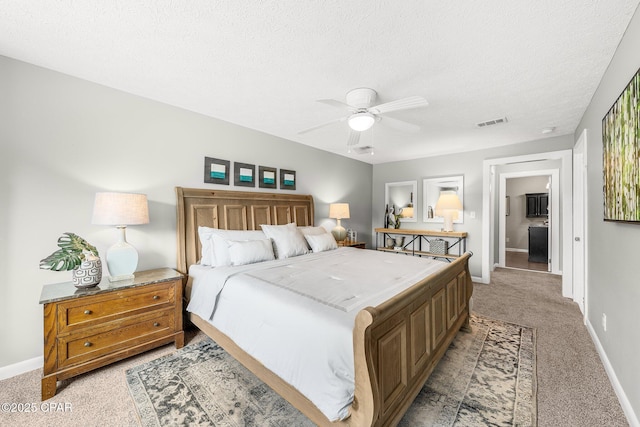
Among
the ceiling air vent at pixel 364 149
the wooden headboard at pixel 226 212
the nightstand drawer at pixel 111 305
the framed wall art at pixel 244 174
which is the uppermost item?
the ceiling air vent at pixel 364 149

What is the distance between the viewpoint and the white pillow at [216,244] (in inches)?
106

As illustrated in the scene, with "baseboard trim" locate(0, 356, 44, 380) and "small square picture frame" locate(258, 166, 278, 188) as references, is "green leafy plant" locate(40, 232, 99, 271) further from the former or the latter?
"small square picture frame" locate(258, 166, 278, 188)

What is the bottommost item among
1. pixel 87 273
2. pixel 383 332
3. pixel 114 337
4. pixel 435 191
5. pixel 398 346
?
pixel 114 337

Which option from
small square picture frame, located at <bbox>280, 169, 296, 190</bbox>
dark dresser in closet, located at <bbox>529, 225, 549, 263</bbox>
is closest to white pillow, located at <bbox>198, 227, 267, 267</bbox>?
small square picture frame, located at <bbox>280, 169, 296, 190</bbox>

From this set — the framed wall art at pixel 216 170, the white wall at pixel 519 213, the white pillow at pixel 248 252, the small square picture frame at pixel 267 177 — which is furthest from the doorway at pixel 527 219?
the framed wall art at pixel 216 170

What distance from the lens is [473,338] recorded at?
2.59 meters

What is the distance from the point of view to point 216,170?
3.31 m

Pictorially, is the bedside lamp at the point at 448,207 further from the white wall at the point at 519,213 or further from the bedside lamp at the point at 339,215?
the white wall at the point at 519,213

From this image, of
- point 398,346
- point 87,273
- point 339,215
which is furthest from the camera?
point 339,215

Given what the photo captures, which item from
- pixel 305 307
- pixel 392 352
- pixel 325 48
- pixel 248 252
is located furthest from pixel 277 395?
pixel 325 48

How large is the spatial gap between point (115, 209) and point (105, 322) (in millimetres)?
931

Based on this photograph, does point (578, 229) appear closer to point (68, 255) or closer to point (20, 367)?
point (68, 255)

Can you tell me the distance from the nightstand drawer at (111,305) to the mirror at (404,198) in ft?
15.5

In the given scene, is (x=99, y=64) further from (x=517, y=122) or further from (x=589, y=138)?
(x=589, y=138)
